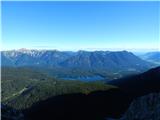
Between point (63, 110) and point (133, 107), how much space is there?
55833 millimetres

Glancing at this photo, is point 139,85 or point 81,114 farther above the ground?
point 139,85

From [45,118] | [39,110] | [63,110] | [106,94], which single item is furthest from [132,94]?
[39,110]

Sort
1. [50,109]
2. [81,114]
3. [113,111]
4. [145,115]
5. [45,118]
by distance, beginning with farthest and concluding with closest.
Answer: [50,109], [45,118], [81,114], [113,111], [145,115]

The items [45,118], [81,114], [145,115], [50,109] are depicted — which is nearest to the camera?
[145,115]

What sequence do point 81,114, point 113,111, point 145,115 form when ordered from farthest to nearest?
point 81,114 < point 113,111 < point 145,115

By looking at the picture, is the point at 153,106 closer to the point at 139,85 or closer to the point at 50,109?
the point at 139,85

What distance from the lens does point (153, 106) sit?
284ft

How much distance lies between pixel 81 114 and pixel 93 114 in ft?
24.8

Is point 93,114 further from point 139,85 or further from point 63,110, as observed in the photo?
point 139,85

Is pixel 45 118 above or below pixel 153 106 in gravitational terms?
below

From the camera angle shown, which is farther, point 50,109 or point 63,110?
point 50,109

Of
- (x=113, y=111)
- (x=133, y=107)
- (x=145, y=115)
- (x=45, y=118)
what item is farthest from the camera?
(x=45, y=118)

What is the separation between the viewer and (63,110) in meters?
144

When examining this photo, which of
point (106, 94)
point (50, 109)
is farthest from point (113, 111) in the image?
point (50, 109)
